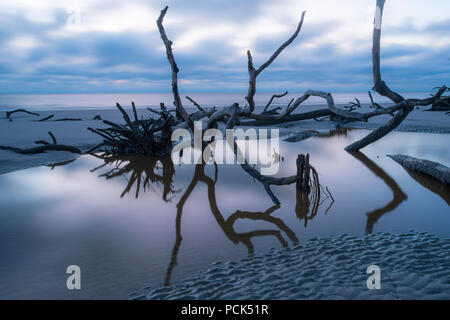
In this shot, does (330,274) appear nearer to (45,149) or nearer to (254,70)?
(254,70)

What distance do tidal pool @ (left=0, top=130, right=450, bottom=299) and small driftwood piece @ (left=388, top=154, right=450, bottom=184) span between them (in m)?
0.14

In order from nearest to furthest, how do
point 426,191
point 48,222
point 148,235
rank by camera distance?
point 148,235 < point 48,222 < point 426,191

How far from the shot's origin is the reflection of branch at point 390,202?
3945 mm

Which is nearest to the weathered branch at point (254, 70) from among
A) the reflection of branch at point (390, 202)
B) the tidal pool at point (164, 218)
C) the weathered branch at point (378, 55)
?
the tidal pool at point (164, 218)

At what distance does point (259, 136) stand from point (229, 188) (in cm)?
681

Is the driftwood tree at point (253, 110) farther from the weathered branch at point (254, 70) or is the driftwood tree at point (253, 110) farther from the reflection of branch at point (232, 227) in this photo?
the reflection of branch at point (232, 227)

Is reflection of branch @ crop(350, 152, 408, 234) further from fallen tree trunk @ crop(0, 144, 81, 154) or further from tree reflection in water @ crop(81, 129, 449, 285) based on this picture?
fallen tree trunk @ crop(0, 144, 81, 154)

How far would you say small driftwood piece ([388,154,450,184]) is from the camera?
539 cm

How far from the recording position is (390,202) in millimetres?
4668

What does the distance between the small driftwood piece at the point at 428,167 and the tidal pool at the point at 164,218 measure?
138mm

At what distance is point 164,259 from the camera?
304 cm

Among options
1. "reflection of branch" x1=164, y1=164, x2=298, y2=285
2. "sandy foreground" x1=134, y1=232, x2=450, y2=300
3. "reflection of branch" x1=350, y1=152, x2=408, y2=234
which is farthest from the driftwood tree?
"sandy foreground" x1=134, y1=232, x2=450, y2=300
